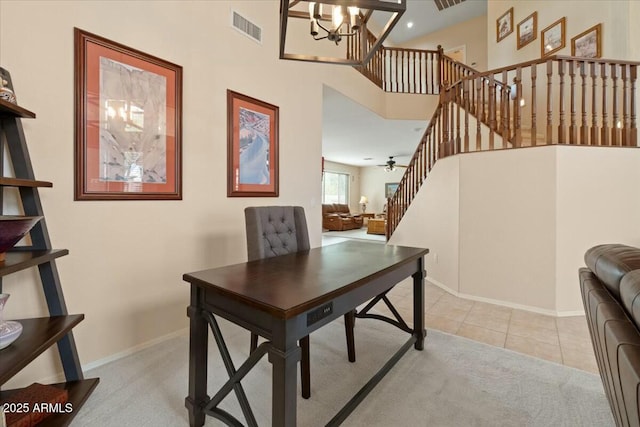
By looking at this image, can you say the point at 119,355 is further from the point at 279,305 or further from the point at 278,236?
the point at 279,305

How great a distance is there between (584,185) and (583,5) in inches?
114

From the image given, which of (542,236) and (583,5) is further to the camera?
(583,5)

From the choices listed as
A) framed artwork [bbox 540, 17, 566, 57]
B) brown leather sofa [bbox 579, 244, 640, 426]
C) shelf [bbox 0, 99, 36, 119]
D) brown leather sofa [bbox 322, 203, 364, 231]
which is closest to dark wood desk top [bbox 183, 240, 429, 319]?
brown leather sofa [bbox 579, 244, 640, 426]

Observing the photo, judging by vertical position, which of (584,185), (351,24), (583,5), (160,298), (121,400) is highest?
(583,5)

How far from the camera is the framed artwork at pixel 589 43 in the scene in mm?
3646

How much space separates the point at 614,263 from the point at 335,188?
1083 cm

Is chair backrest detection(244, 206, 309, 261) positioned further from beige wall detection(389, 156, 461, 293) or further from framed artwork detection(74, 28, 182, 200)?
beige wall detection(389, 156, 461, 293)

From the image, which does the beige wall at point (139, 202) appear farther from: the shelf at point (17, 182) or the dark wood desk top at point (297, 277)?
the dark wood desk top at point (297, 277)

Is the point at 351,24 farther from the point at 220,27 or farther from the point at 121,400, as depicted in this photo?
the point at 121,400

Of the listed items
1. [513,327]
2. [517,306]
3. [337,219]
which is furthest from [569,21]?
[337,219]

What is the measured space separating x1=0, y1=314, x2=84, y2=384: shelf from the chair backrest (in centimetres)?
99

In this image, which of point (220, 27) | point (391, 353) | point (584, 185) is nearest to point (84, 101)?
point (220, 27)

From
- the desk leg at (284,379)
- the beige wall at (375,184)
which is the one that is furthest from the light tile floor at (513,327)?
the beige wall at (375,184)

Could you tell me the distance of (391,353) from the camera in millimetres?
2131
